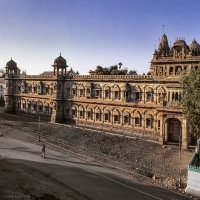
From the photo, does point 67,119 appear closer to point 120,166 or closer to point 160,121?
point 160,121

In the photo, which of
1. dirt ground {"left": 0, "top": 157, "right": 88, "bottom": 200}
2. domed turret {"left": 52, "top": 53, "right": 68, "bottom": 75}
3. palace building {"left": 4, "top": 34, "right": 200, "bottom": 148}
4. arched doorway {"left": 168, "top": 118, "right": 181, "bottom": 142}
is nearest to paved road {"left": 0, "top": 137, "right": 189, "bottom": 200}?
dirt ground {"left": 0, "top": 157, "right": 88, "bottom": 200}

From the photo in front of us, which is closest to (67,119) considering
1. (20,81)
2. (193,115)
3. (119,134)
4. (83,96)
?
(83,96)

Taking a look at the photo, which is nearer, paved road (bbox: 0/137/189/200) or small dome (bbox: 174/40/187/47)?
paved road (bbox: 0/137/189/200)

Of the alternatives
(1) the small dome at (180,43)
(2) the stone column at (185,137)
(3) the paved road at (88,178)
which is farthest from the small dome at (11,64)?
(2) the stone column at (185,137)

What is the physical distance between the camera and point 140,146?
33781mm

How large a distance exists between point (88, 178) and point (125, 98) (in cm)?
2021

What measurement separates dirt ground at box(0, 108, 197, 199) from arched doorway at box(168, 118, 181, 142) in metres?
2.26

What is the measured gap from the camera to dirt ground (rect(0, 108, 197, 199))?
2136 cm

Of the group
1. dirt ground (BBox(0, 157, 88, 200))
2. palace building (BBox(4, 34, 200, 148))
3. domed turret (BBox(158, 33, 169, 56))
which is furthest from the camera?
domed turret (BBox(158, 33, 169, 56))

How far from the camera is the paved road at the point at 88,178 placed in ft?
66.8

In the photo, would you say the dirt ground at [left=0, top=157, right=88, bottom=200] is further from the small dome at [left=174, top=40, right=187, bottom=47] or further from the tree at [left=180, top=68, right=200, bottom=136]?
the small dome at [left=174, top=40, right=187, bottom=47]

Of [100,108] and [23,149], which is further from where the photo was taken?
[100,108]

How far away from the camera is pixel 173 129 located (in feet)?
116

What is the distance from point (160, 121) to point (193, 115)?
1138 centimetres
